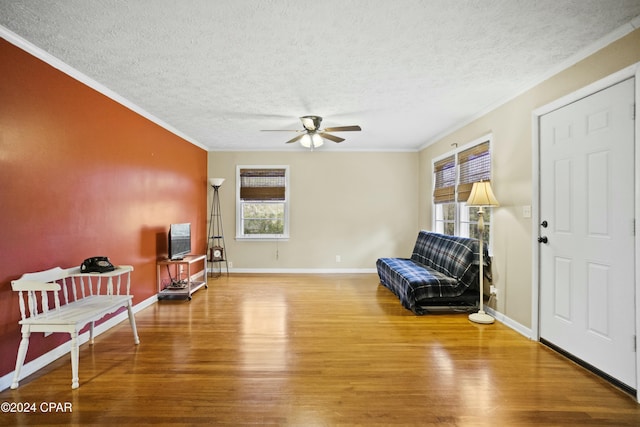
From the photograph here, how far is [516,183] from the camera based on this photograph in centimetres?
318

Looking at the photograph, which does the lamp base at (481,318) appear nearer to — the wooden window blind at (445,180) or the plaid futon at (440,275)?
the plaid futon at (440,275)

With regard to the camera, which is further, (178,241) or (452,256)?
(178,241)

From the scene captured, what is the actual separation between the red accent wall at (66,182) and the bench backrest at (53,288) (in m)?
0.10

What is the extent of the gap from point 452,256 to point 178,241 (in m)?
3.84

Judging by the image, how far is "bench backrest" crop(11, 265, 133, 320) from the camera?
2047 mm

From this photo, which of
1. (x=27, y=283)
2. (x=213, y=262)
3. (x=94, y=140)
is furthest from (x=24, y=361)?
(x=213, y=262)

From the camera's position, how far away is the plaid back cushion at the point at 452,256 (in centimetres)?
366

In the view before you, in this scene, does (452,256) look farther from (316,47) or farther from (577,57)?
(316,47)

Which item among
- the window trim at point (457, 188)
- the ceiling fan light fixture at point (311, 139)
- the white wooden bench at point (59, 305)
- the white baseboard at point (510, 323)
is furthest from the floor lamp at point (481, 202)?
the white wooden bench at point (59, 305)

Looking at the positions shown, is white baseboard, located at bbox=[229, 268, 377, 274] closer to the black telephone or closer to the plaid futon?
the plaid futon

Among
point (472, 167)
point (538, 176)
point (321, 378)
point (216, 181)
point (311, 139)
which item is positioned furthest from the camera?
point (216, 181)

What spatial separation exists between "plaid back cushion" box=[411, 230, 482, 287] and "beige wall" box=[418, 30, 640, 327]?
0.25 meters

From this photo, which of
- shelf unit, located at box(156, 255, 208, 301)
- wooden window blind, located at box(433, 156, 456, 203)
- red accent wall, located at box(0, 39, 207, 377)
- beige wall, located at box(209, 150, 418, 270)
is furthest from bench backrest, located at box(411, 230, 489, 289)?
red accent wall, located at box(0, 39, 207, 377)

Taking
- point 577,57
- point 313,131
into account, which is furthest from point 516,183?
point 313,131
